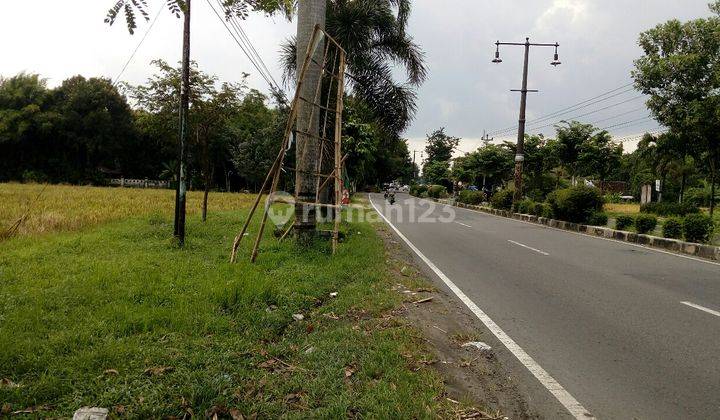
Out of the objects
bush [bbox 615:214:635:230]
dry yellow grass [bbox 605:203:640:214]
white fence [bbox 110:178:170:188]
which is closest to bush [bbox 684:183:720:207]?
dry yellow grass [bbox 605:203:640:214]

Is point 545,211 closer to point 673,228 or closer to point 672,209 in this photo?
point 673,228

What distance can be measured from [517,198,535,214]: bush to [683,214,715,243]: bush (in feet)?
34.0

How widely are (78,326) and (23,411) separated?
140cm

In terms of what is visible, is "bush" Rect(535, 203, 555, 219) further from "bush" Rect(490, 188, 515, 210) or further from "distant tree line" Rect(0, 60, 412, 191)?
"distant tree line" Rect(0, 60, 412, 191)

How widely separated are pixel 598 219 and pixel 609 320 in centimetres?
1351

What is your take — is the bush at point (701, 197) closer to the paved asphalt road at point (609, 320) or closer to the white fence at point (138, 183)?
the paved asphalt road at point (609, 320)

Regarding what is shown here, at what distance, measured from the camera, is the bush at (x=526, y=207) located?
2319 centimetres

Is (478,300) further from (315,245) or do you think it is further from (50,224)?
(50,224)

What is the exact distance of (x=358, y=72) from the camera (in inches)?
625

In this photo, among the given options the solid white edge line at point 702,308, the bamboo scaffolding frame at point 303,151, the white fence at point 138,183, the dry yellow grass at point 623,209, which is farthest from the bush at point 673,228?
the white fence at point 138,183

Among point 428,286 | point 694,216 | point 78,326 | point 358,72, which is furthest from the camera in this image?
point 358,72

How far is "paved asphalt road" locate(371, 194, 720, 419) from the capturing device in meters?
3.66

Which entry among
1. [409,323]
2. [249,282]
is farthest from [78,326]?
[409,323]

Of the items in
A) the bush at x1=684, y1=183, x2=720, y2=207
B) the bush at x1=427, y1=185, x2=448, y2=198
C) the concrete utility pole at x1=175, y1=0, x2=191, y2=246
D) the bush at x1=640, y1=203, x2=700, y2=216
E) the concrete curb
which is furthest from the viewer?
the bush at x1=427, y1=185, x2=448, y2=198
